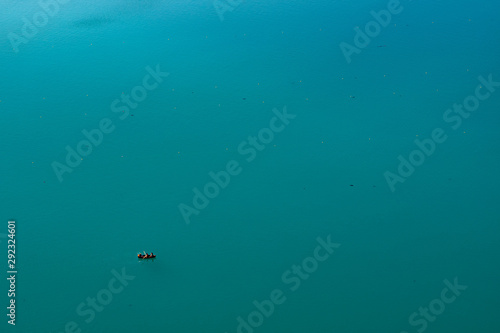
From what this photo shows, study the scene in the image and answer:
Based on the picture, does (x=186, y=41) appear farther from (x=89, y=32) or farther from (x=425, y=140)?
(x=425, y=140)

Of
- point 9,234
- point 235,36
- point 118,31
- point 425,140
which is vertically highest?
point 118,31

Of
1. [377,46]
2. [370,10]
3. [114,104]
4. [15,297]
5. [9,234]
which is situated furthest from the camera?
[370,10]

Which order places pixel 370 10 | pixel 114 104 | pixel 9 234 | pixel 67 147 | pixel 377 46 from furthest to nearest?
1. pixel 370 10
2. pixel 377 46
3. pixel 114 104
4. pixel 67 147
5. pixel 9 234

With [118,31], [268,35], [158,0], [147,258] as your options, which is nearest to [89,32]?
[118,31]

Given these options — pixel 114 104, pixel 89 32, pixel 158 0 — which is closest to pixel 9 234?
pixel 114 104

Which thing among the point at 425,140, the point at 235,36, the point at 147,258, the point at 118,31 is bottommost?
the point at 425,140

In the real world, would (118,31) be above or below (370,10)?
above

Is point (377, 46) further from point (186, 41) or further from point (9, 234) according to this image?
point (9, 234)

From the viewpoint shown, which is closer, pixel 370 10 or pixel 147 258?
pixel 147 258

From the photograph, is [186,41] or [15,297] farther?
[186,41]
